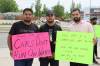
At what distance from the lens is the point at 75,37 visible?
292 inches

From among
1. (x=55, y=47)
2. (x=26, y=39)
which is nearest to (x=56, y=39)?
(x=55, y=47)

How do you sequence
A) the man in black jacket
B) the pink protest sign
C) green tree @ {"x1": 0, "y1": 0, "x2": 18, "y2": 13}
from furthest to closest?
green tree @ {"x1": 0, "y1": 0, "x2": 18, "y2": 13} → the pink protest sign → the man in black jacket

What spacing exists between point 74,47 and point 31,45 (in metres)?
0.89

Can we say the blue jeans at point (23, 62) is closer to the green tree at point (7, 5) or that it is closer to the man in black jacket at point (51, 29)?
the man in black jacket at point (51, 29)

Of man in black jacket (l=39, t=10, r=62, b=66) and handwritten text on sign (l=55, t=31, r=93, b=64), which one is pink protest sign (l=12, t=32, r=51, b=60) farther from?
handwritten text on sign (l=55, t=31, r=93, b=64)

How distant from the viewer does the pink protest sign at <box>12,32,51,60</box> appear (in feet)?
23.8

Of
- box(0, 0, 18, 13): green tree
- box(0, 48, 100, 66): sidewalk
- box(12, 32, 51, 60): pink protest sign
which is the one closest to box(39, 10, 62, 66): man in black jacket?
box(12, 32, 51, 60): pink protest sign

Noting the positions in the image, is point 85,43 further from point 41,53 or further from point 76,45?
point 41,53

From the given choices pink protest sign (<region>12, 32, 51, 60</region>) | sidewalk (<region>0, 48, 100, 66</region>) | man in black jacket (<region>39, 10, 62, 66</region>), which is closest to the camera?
man in black jacket (<region>39, 10, 62, 66</region>)

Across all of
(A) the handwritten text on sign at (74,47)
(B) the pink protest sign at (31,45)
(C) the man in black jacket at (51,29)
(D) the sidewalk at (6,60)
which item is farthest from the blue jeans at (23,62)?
(D) the sidewalk at (6,60)

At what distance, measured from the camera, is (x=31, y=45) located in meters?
7.43

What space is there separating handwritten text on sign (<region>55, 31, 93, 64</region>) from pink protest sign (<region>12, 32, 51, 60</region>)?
9.8 inches

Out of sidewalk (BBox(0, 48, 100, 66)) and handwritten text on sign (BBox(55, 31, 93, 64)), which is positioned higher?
handwritten text on sign (BBox(55, 31, 93, 64))

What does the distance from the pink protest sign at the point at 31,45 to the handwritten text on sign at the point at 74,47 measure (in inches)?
9.8
